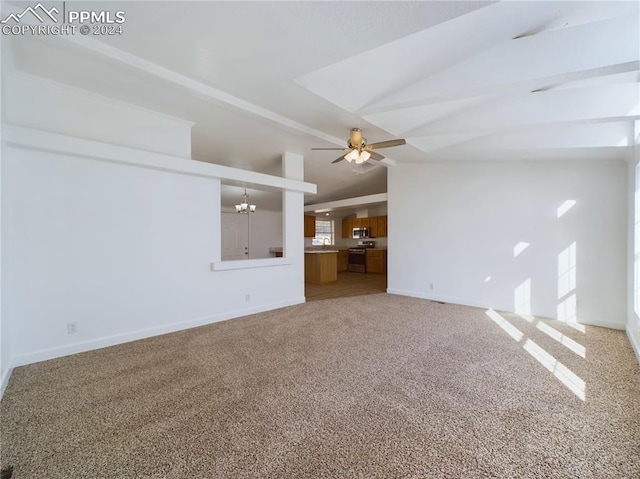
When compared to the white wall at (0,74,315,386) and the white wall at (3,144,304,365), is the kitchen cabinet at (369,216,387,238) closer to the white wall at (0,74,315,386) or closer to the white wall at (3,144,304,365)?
the white wall at (0,74,315,386)

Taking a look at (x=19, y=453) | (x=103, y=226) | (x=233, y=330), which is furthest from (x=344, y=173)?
(x=19, y=453)

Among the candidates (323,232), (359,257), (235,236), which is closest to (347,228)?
(323,232)

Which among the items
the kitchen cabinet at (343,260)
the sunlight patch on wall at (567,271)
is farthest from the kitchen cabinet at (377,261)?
the sunlight patch on wall at (567,271)

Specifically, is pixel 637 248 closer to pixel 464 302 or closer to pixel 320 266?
pixel 464 302

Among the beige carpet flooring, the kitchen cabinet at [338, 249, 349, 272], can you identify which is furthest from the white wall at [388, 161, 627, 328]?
the kitchen cabinet at [338, 249, 349, 272]

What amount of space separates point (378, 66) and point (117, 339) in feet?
13.5

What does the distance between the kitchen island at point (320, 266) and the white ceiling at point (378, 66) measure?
422 centimetres

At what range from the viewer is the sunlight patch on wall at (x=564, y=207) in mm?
4102

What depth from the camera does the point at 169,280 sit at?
3.56 meters

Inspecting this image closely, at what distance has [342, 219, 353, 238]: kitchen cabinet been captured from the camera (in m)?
10.7

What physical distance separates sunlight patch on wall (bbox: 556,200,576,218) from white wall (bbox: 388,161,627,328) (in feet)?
0.13

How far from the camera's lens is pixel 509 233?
4.61 meters

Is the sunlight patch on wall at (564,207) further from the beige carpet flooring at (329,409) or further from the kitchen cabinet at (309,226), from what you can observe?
the kitchen cabinet at (309,226)

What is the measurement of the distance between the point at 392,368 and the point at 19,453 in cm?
264
